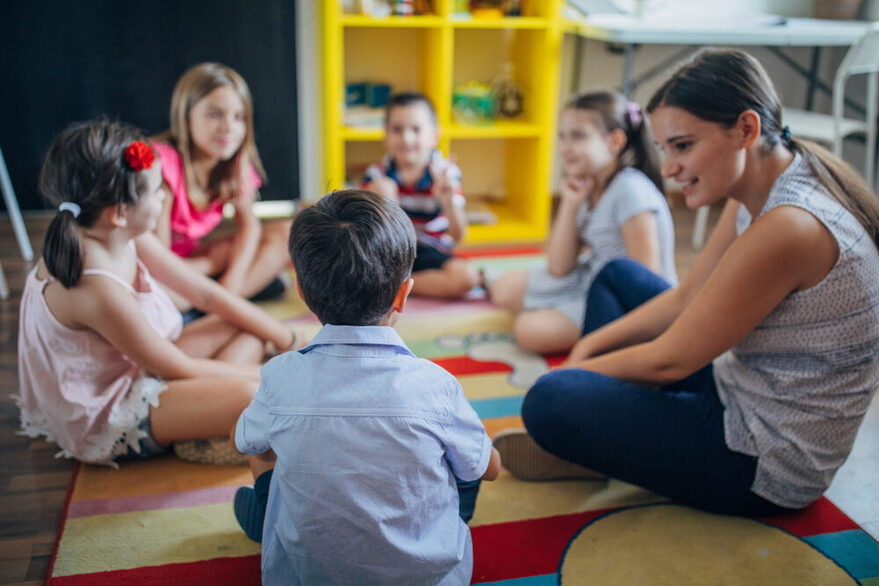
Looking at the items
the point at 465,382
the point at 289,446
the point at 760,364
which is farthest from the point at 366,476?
the point at 465,382

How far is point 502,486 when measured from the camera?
4.75ft

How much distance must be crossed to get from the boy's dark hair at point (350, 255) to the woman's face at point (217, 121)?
1157 millimetres

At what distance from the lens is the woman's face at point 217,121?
1.99 meters

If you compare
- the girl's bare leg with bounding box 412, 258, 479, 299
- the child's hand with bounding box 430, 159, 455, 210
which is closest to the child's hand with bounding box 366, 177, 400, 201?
the child's hand with bounding box 430, 159, 455, 210

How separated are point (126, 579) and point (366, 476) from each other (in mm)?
537

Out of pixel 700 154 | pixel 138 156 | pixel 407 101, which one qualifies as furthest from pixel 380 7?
pixel 700 154

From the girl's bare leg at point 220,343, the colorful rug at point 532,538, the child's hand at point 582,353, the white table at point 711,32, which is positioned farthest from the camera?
the white table at point 711,32

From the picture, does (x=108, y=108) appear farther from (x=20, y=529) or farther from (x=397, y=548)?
(x=397, y=548)

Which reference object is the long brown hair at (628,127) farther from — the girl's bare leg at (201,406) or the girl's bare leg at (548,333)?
the girl's bare leg at (201,406)

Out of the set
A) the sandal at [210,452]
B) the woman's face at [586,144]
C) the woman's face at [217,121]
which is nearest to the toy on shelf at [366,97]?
the woman's face at [217,121]

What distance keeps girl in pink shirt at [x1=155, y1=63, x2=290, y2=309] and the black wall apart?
0.91 metres

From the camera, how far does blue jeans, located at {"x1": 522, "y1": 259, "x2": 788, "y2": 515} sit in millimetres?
1282

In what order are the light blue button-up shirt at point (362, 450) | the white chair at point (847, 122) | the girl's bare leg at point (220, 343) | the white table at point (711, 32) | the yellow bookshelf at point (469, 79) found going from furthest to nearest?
the yellow bookshelf at point (469, 79) < the white table at point (711, 32) < the white chair at point (847, 122) < the girl's bare leg at point (220, 343) < the light blue button-up shirt at point (362, 450)

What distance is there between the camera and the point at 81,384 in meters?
1.40
